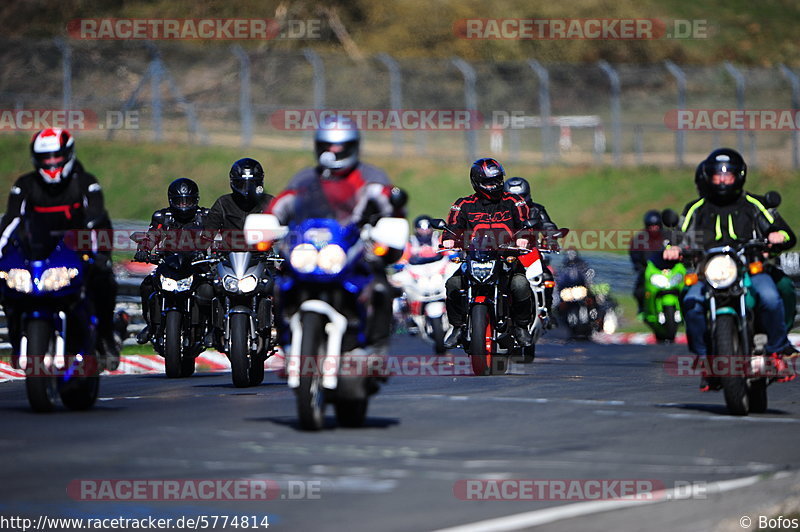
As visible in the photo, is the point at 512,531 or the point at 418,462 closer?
the point at 512,531

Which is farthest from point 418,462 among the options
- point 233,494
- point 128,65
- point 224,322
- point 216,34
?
point 216,34

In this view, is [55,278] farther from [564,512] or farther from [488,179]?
[488,179]

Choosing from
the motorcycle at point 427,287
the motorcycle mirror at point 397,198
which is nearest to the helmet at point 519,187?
the motorcycle at point 427,287

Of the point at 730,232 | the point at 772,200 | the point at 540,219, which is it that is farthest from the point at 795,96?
the point at 730,232

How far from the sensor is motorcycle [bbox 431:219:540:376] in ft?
50.1

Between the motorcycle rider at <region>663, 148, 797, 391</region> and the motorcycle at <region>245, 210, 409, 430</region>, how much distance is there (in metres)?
2.83

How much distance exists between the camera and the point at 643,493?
7.71 meters

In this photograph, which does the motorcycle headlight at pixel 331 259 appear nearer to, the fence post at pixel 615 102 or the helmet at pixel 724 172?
the helmet at pixel 724 172

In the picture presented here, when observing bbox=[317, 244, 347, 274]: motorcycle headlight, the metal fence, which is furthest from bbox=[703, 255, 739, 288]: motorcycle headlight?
the metal fence

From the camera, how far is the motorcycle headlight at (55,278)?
1090 centimetres

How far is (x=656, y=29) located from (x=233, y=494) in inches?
2120

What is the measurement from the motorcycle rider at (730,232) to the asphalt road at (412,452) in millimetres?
550

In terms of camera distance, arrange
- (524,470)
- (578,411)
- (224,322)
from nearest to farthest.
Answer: (524,470), (578,411), (224,322)

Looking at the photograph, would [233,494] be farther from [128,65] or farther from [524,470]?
[128,65]
